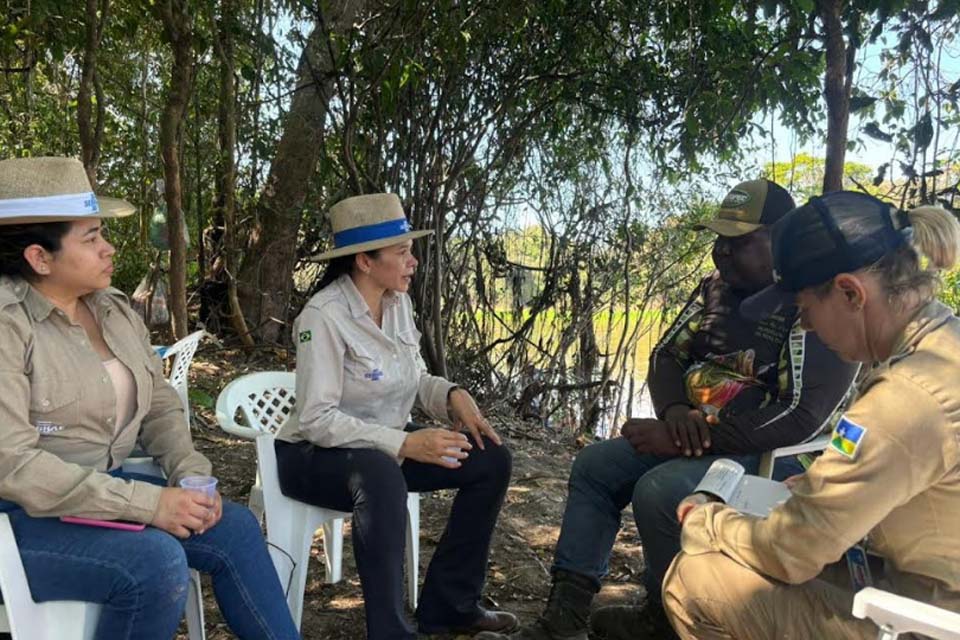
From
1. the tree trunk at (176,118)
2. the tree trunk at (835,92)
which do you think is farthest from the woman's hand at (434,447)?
the tree trunk at (176,118)

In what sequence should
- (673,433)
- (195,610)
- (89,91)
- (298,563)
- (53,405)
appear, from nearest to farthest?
1. (53,405)
2. (195,610)
3. (298,563)
4. (673,433)
5. (89,91)

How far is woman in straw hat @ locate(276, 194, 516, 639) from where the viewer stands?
2.42m

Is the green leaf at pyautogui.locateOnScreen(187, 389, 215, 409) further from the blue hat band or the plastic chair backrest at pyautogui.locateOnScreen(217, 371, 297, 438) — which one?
the blue hat band

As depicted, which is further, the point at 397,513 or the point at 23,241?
the point at 397,513

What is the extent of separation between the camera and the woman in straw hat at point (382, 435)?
242 cm

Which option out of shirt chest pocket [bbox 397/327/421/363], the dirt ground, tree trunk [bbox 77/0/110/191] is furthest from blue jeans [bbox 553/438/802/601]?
tree trunk [bbox 77/0/110/191]

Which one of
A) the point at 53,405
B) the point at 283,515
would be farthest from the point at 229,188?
the point at 53,405

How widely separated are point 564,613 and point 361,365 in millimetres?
988

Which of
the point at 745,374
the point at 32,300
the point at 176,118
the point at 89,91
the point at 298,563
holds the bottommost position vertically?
the point at 298,563

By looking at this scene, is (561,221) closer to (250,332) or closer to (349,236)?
(250,332)

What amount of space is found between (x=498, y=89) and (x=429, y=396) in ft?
10.3

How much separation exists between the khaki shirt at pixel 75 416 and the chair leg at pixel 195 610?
0.28 metres

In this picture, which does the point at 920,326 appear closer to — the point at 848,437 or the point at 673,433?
the point at 848,437

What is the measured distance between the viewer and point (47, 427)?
2064mm
